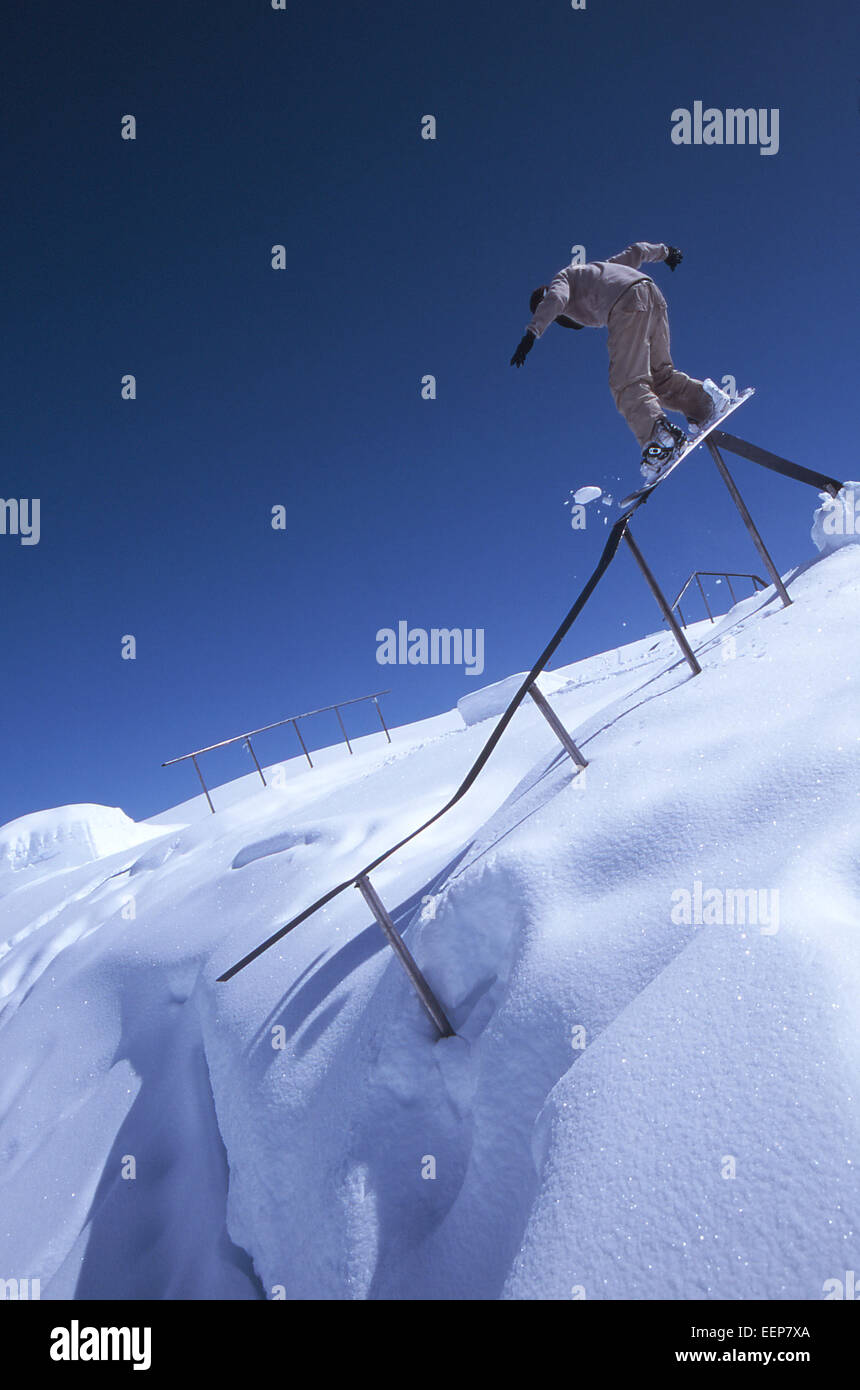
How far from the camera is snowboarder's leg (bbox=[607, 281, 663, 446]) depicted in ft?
13.1

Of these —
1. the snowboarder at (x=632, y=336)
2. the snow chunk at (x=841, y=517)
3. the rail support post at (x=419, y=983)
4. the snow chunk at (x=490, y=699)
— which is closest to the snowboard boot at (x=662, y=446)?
the snowboarder at (x=632, y=336)

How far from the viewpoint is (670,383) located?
4.34 metres

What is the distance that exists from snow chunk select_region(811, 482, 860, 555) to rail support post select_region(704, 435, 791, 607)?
1.74ft

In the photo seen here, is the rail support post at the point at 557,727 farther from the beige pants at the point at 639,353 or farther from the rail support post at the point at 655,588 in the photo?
the beige pants at the point at 639,353

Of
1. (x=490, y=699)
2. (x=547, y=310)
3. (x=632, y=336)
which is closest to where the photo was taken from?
(x=547, y=310)

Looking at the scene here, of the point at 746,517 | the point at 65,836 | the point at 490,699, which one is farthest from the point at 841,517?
the point at 65,836

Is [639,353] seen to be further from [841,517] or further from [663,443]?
[841,517]

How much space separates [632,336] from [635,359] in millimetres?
131

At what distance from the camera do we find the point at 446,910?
277 centimetres

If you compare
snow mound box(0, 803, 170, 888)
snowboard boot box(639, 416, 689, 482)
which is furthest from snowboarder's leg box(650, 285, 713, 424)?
snow mound box(0, 803, 170, 888)

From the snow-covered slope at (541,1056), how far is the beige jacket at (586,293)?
7.09ft

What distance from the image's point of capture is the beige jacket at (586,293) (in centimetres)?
389
